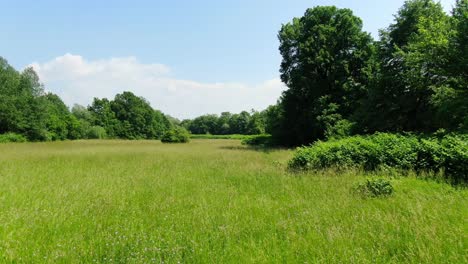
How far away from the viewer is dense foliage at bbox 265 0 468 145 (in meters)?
15.4

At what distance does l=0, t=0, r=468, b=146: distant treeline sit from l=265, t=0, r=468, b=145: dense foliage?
0.06m

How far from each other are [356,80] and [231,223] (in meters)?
26.0

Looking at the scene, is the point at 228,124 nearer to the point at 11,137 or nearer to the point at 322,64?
the point at 11,137

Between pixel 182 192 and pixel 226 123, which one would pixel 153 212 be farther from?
pixel 226 123

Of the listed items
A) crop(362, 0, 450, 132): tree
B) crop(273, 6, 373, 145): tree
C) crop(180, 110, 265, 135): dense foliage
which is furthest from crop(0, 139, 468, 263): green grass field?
crop(180, 110, 265, 135): dense foliage

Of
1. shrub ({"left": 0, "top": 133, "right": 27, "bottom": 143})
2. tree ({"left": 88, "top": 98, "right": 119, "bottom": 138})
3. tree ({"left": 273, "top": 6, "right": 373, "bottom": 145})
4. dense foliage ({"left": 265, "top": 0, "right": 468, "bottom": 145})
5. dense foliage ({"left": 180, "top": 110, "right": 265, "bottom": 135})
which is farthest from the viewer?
dense foliage ({"left": 180, "top": 110, "right": 265, "bottom": 135})

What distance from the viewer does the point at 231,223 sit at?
484cm

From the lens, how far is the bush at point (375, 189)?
253 inches

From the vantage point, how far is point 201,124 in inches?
4830

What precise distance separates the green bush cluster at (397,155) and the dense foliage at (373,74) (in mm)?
4433

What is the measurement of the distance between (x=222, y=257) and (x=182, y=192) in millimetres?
4122

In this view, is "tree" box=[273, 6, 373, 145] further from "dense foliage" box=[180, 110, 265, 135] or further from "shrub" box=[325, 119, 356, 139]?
"dense foliage" box=[180, 110, 265, 135]

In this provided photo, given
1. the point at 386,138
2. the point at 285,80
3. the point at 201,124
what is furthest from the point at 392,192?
the point at 201,124

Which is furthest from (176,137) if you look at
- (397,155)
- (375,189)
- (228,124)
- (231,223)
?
(228,124)
